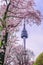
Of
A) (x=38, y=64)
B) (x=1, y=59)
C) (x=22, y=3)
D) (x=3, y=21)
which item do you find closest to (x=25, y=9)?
(x=22, y=3)

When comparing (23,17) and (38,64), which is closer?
(23,17)

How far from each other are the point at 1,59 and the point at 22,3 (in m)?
2.25

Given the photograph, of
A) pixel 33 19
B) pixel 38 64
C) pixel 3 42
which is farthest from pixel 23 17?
pixel 38 64

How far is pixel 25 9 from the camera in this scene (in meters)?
10.4

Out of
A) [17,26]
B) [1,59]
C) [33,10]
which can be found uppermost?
[33,10]

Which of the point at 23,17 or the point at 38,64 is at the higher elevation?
the point at 23,17

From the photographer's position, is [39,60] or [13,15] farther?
[39,60]

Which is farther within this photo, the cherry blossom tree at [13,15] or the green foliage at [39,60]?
the green foliage at [39,60]

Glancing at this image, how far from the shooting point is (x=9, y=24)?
1035 cm

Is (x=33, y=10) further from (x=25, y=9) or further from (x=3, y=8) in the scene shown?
(x=3, y=8)

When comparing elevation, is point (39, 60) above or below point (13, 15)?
below

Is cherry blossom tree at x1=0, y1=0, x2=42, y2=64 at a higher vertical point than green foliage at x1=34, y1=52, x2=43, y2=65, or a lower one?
higher

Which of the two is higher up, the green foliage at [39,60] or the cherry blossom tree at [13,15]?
the cherry blossom tree at [13,15]

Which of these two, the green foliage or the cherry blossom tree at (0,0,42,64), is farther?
the green foliage
